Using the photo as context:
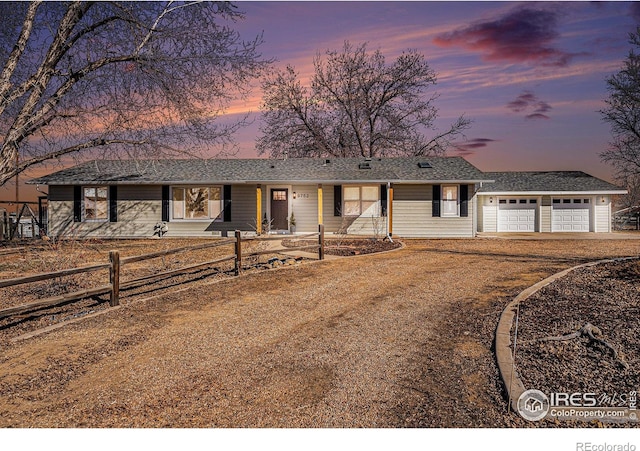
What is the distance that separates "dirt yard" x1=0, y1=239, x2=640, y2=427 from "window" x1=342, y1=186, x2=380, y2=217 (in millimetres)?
11219

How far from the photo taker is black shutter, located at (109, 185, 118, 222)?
19359 millimetres

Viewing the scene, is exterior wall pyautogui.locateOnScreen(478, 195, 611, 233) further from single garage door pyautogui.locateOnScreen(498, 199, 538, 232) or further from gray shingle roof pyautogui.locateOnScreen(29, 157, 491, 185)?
gray shingle roof pyautogui.locateOnScreen(29, 157, 491, 185)

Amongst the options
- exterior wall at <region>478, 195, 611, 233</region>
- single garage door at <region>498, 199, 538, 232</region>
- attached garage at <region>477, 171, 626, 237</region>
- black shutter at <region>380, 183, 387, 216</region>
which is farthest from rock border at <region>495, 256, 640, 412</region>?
exterior wall at <region>478, 195, 611, 233</region>

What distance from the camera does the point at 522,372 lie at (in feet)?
12.5

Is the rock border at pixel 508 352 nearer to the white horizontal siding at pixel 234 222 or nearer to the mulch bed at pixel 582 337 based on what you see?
the mulch bed at pixel 582 337

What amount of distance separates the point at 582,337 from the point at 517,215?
20.1 metres

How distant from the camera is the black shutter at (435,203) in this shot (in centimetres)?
1903

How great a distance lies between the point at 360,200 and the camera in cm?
1945

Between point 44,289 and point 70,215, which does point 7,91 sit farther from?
point 70,215

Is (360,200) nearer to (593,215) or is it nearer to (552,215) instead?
(552,215)

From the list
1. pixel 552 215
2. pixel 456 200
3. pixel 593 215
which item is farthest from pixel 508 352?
pixel 593 215

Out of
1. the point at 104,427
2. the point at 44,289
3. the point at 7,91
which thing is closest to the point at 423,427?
the point at 104,427

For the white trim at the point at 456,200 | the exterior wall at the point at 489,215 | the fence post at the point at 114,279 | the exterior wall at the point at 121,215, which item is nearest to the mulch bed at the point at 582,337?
the fence post at the point at 114,279

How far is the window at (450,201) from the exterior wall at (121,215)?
14.0 meters
